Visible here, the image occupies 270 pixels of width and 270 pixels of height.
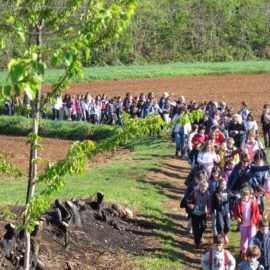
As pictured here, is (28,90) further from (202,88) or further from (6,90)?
(202,88)

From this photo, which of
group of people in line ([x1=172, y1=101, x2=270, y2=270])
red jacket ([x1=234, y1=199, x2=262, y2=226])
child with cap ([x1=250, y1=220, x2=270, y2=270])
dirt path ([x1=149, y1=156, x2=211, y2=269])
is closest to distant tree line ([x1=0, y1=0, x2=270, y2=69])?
dirt path ([x1=149, y1=156, x2=211, y2=269])

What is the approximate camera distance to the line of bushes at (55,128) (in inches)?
1046

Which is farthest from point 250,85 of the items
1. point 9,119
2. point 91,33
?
point 91,33

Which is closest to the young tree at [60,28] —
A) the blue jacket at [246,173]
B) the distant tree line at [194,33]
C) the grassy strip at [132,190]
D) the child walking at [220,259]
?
the child walking at [220,259]

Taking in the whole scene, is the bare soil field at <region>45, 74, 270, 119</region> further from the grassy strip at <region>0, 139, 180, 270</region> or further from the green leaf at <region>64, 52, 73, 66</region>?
the green leaf at <region>64, 52, 73, 66</region>

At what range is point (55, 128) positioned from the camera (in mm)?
28562

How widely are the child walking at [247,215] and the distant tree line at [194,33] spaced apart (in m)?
53.3

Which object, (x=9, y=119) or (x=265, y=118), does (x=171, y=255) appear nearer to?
(x=265, y=118)

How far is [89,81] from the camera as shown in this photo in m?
50.2

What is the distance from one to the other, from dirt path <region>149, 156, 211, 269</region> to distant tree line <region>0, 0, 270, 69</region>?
148 feet

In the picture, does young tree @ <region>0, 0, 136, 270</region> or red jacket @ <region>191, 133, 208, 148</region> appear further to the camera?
red jacket @ <region>191, 133, 208, 148</region>

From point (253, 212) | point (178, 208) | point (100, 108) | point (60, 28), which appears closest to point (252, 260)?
point (253, 212)

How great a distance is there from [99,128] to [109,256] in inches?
596

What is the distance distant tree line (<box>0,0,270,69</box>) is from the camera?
6925 cm
